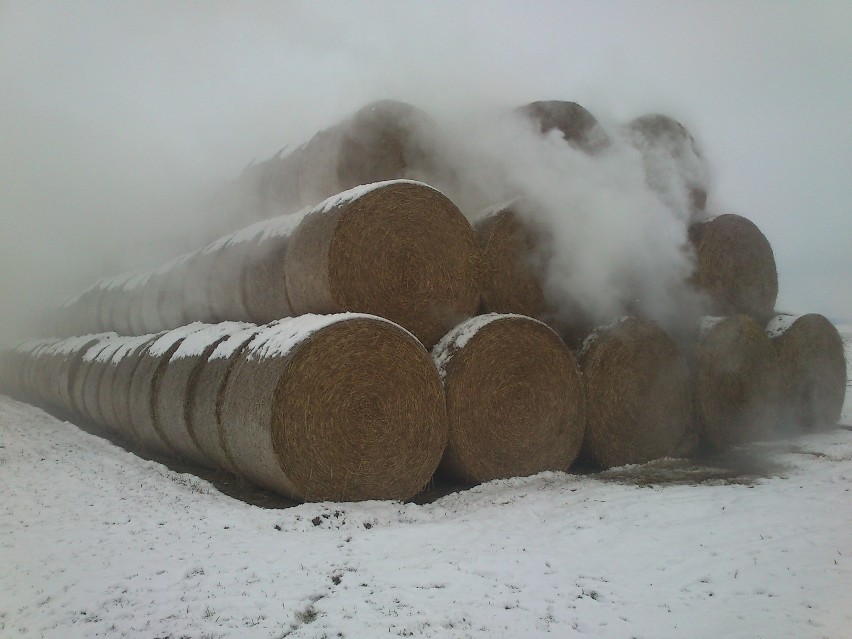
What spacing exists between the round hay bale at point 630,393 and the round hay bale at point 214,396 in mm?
2863

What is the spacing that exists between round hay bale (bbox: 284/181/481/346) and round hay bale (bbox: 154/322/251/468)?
993 millimetres

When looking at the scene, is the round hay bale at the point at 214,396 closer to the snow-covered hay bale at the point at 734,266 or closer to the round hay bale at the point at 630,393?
the round hay bale at the point at 630,393

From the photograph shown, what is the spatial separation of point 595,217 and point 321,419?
3268 mm

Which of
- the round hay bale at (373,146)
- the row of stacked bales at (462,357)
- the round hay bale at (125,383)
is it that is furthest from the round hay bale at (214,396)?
the round hay bale at (125,383)

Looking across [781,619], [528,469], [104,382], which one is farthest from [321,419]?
[104,382]

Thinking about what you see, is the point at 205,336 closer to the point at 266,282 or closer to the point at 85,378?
the point at 266,282

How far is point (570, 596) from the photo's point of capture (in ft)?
10.2

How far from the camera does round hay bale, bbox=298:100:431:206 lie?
6.52m

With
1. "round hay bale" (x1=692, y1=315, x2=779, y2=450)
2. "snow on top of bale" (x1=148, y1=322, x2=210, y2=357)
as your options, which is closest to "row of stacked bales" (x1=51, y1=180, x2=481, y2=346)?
"snow on top of bale" (x1=148, y1=322, x2=210, y2=357)

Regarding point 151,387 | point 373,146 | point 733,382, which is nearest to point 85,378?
point 151,387

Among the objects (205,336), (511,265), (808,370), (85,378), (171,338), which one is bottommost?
(85,378)

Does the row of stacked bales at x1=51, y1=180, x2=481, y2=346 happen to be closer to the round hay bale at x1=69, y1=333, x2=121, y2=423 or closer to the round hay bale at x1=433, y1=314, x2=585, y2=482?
the round hay bale at x1=433, y1=314, x2=585, y2=482

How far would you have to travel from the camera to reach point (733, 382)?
7129 mm

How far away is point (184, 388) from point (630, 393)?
149 inches
